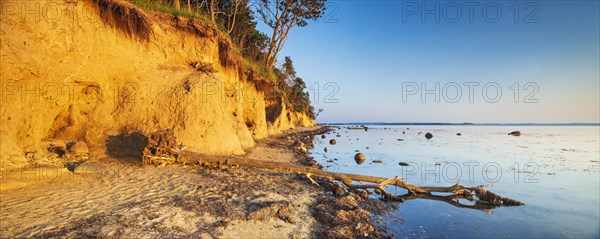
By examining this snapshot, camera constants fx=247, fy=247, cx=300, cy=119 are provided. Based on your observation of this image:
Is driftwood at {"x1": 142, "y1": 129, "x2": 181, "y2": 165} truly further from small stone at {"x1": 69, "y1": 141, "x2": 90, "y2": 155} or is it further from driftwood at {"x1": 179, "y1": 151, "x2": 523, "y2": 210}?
small stone at {"x1": 69, "y1": 141, "x2": 90, "y2": 155}

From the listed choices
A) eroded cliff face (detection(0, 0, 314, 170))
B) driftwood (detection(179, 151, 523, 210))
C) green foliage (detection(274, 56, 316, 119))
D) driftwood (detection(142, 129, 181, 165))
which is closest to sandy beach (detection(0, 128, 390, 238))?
driftwood (detection(142, 129, 181, 165))

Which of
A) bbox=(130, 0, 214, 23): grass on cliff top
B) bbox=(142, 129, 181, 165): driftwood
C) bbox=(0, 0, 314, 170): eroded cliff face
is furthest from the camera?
bbox=(130, 0, 214, 23): grass on cliff top

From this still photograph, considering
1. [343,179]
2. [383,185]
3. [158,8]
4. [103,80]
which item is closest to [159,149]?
[103,80]

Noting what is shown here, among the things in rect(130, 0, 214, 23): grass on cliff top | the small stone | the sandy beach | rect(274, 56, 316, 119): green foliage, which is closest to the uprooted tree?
the sandy beach

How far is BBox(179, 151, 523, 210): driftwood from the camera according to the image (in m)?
7.11

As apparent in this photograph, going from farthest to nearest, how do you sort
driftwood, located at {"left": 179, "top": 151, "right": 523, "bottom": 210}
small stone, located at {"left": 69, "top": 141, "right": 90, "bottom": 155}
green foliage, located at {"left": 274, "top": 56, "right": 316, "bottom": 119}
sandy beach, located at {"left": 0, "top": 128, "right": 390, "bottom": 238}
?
green foliage, located at {"left": 274, "top": 56, "right": 316, "bottom": 119} < small stone, located at {"left": 69, "top": 141, "right": 90, "bottom": 155} < driftwood, located at {"left": 179, "top": 151, "right": 523, "bottom": 210} < sandy beach, located at {"left": 0, "top": 128, "right": 390, "bottom": 238}

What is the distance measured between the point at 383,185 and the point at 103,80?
32.3ft

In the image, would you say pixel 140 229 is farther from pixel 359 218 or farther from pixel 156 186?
pixel 359 218

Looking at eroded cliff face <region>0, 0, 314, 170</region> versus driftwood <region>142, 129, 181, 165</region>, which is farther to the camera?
driftwood <region>142, 129, 181, 165</region>

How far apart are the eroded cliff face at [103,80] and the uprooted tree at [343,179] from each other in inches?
36.8

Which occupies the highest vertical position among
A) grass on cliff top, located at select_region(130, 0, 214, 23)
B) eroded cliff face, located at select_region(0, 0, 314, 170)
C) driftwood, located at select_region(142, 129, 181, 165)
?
grass on cliff top, located at select_region(130, 0, 214, 23)

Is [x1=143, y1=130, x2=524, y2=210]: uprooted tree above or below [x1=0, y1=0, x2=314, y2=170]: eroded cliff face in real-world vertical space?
below

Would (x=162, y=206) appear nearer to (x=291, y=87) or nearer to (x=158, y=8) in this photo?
(x=158, y=8)

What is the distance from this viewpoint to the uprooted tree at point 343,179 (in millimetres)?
7117
